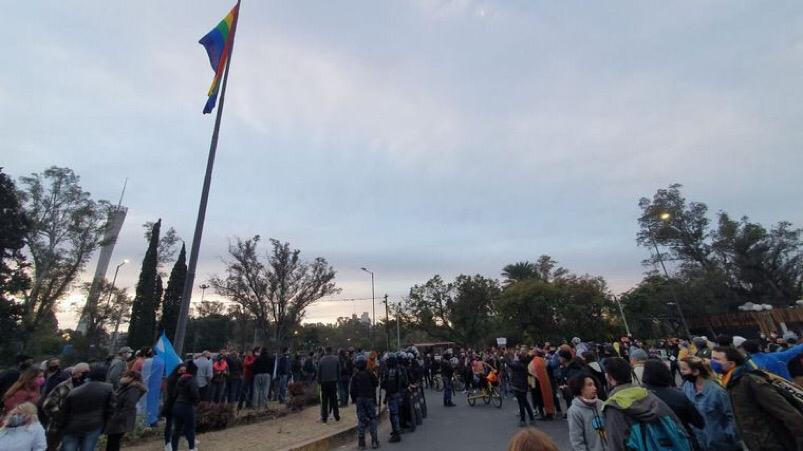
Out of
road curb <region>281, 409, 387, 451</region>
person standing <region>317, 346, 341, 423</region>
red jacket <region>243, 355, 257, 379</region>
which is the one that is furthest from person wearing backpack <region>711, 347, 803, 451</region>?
red jacket <region>243, 355, 257, 379</region>

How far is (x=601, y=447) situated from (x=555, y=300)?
3985 centimetres

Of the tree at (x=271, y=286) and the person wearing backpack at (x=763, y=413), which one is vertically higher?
the tree at (x=271, y=286)

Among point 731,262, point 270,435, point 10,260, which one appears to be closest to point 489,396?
point 270,435

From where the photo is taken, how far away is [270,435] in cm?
895

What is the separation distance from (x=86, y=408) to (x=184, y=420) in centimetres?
181

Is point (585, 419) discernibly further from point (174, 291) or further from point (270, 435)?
point (174, 291)

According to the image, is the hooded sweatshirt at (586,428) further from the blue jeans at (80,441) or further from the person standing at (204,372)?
the person standing at (204,372)

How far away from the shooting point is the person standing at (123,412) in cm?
610

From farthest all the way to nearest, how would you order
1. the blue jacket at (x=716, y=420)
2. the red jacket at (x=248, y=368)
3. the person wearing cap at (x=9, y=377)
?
1. the red jacket at (x=248, y=368)
2. the person wearing cap at (x=9, y=377)
3. the blue jacket at (x=716, y=420)

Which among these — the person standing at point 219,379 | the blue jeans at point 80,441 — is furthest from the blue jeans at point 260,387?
the blue jeans at point 80,441

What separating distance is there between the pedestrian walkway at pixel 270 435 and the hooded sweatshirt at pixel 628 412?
6.81 metres

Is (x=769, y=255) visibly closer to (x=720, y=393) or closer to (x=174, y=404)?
(x=720, y=393)

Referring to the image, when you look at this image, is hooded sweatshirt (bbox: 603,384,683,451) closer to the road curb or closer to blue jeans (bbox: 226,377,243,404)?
the road curb

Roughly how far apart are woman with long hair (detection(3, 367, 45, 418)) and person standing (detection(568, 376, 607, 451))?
7.25 m
